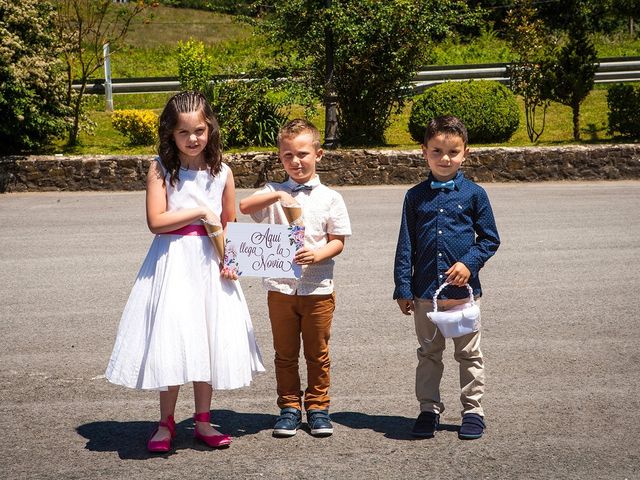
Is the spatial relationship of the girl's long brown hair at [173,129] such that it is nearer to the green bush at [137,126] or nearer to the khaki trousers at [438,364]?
the khaki trousers at [438,364]

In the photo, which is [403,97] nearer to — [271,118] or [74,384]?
[271,118]

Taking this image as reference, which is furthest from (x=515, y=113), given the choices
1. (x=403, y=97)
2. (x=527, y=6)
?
(x=527, y=6)

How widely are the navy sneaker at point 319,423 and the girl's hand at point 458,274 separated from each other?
3.12 ft

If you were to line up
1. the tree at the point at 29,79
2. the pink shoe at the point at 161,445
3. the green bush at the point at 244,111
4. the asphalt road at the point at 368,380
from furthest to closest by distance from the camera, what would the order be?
the green bush at the point at 244,111 < the tree at the point at 29,79 < the pink shoe at the point at 161,445 < the asphalt road at the point at 368,380

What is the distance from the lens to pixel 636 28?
37.6 metres

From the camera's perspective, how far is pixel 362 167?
1653cm

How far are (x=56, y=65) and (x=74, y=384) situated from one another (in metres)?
13.3

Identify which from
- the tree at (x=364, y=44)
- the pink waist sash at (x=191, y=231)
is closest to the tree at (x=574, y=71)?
the tree at (x=364, y=44)

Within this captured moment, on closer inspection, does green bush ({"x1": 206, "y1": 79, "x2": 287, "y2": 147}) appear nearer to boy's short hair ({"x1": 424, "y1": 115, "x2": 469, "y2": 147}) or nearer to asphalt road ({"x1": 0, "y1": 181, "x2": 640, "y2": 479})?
asphalt road ({"x1": 0, "y1": 181, "x2": 640, "y2": 479})

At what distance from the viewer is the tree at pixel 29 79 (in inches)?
660

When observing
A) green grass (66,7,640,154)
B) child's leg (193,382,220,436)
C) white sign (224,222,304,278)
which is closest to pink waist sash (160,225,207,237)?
white sign (224,222,304,278)

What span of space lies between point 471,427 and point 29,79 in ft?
46.8

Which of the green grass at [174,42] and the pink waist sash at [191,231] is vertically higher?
the green grass at [174,42]

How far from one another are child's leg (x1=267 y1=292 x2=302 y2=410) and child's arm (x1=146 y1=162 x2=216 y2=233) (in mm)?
575
